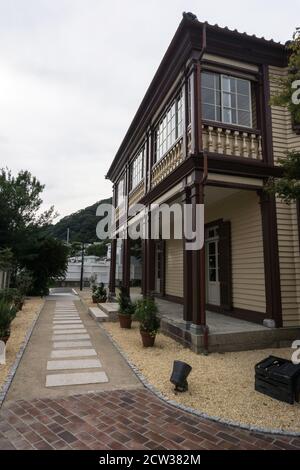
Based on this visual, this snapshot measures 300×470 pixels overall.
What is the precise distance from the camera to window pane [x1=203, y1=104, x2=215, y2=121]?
6.55 meters

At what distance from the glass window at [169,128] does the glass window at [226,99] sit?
2.32 ft

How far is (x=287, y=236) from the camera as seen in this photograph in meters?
6.32

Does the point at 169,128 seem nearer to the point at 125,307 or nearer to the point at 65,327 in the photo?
the point at 125,307

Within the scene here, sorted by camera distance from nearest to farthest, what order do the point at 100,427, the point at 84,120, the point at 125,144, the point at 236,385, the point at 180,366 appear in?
the point at 100,427 → the point at 180,366 → the point at 236,385 → the point at 125,144 → the point at 84,120

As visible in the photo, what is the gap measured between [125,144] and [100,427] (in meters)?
10.8

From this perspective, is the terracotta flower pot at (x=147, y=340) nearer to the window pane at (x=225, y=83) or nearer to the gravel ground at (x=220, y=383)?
the gravel ground at (x=220, y=383)

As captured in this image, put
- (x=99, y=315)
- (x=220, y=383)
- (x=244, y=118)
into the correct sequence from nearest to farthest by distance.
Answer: (x=220, y=383) < (x=244, y=118) < (x=99, y=315)

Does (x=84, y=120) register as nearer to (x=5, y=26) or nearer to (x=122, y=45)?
(x=122, y=45)

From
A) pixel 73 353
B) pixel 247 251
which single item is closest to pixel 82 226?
pixel 247 251

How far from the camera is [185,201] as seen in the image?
6.22 meters

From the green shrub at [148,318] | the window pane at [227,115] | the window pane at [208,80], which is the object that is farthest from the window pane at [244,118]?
the green shrub at [148,318]

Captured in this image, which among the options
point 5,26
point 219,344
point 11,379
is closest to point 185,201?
point 219,344

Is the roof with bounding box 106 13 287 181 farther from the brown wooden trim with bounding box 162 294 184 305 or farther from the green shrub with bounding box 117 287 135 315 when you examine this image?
the brown wooden trim with bounding box 162 294 184 305

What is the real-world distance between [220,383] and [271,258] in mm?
3083
